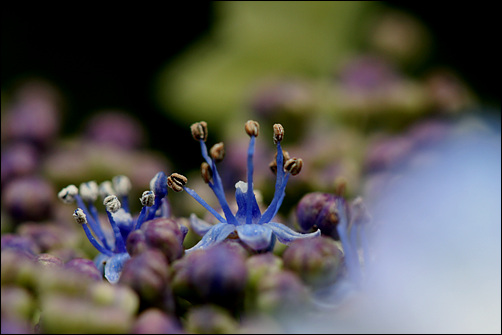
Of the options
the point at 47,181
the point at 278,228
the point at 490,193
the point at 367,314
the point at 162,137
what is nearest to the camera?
the point at 367,314

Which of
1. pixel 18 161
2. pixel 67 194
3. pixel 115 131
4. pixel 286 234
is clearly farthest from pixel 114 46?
pixel 286 234

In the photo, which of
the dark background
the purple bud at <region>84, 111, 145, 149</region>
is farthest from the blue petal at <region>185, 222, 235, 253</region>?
the dark background

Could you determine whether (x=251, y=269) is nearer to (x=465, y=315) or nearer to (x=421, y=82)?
(x=465, y=315)

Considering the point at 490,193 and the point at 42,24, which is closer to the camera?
the point at 490,193

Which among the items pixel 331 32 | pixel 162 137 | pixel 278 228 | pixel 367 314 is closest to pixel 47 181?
pixel 162 137

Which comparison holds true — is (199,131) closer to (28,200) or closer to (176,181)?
(176,181)

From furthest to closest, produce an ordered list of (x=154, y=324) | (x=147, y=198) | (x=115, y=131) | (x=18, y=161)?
(x=115, y=131)
(x=18, y=161)
(x=147, y=198)
(x=154, y=324)
